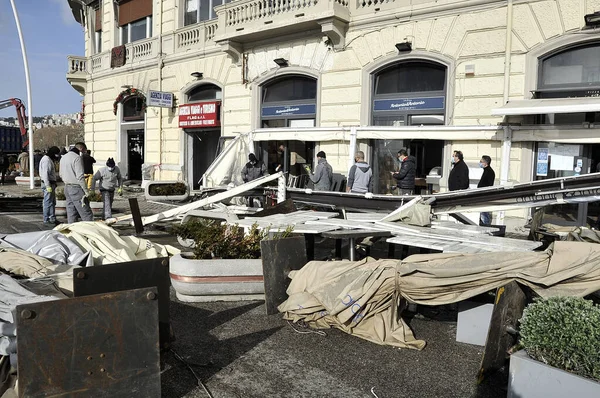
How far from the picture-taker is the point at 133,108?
23.5m

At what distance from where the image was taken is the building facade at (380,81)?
11.0m

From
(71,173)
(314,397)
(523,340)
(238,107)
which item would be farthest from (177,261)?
(238,107)

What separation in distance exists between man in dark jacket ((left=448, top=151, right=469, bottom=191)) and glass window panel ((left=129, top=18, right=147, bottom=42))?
1693 cm

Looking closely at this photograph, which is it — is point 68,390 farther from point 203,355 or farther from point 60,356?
point 203,355

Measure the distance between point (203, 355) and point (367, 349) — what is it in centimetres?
148

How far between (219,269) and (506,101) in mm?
8701

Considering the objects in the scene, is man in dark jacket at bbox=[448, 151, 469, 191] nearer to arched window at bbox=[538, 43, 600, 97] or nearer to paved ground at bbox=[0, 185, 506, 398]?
arched window at bbox=[538, 43, 600, 97]

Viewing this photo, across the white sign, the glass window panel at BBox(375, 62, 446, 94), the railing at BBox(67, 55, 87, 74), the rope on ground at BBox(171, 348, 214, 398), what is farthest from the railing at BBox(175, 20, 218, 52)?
the rope on ground at BBox(171, 348, 214, 398)

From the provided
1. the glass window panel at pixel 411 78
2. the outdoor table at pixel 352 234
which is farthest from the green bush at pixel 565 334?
the glass window panel at pixel 411 78

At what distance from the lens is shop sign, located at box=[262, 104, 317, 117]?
→ 15.7 m

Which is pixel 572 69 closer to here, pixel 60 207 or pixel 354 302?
pixel 354 302

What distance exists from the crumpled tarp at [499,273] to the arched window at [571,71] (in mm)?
8338

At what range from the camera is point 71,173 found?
10336mm

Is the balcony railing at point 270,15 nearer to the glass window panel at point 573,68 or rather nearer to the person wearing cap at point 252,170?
the person wearing cap at point 252,170
